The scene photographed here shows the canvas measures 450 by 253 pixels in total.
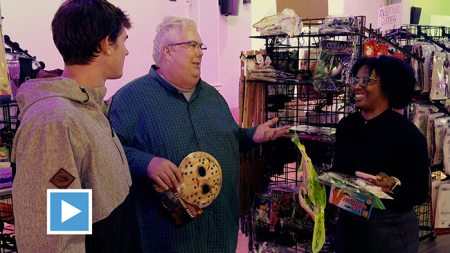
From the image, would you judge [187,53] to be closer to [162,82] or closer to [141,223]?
[162,82]

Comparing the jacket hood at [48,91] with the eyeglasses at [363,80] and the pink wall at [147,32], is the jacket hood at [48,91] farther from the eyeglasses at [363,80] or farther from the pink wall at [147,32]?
the pink wall at [147,32]

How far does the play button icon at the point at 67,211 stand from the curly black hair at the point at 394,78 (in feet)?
4.74

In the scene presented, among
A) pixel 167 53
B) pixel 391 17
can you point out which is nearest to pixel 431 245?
pixel 391 17

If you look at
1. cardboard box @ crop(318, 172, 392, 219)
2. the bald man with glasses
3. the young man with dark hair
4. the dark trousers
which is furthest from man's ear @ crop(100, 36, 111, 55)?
cardboard box @ crop(318, 172, 392, 219)

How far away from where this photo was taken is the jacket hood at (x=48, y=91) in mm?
1135

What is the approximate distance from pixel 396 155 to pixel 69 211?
4.45ft

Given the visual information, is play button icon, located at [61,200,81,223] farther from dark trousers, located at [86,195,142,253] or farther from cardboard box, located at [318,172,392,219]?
cardboard box, located at [318,172,392,219]

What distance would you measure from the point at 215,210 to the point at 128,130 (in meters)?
0.50

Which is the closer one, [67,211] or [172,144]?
[67,211]

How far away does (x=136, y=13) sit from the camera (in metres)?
4.62

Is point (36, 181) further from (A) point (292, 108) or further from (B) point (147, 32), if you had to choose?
(B) point (147, 32)

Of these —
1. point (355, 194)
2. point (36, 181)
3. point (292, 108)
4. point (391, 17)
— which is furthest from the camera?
point (391, 17)

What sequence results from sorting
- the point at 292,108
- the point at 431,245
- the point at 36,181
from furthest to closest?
1. the point at 431,245
2. the point at 292,108
3. the point at 36,181

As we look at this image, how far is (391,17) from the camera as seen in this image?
135 inches
